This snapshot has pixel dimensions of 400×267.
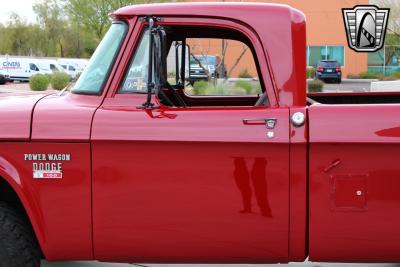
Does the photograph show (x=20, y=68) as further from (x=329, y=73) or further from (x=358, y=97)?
(x=358, y=97)

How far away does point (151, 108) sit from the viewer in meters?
3.10

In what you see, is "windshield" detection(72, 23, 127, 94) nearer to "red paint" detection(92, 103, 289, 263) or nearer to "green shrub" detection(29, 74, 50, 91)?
"red paint" detection(92, 103, 289, 263)

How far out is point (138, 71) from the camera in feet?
10.5

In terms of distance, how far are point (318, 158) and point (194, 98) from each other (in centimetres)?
171

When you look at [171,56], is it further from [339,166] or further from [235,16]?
[339,166]

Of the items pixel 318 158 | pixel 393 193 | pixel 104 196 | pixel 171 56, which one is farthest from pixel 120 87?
pixel 393 193

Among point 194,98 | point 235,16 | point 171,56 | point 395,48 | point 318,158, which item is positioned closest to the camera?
point 318,158

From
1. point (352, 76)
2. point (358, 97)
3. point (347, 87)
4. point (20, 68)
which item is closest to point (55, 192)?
point (358, 97)

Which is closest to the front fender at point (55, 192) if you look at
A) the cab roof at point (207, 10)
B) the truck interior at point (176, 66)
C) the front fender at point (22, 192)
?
the front fender at point (22, 192)

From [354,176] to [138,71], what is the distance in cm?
136

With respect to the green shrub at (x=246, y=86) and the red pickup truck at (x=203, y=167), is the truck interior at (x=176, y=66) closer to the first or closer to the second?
the red pickup truck at (x=203, y=167)

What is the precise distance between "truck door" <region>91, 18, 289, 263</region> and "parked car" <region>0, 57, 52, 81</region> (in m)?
40.0

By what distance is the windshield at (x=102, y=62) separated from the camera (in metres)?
3.19

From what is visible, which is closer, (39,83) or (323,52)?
(39,83)
